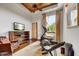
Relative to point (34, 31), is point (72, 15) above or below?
above

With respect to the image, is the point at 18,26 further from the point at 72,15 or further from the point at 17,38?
the point at 72,15

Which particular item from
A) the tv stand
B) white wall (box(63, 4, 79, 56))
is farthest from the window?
the tv stand

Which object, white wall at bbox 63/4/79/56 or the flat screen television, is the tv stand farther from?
white wall at bbox 63/4/79/56

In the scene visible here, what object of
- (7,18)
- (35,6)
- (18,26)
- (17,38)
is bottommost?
(17,38)

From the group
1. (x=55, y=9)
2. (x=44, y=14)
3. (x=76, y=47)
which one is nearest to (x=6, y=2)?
(x=44, y=14)

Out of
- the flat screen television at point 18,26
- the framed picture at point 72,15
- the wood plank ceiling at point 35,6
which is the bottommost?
the flat screen television at point 18,26

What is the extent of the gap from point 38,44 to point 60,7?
1.88 ft

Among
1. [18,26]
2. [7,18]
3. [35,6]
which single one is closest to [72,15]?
→ [35,6]

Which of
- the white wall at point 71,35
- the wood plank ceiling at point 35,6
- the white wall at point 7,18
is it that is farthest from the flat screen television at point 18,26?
the white wall at point 71,35

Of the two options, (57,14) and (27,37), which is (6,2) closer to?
(27,37)

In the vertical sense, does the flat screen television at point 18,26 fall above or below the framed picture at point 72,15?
below

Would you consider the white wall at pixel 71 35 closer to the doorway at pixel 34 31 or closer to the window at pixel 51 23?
the window at pixel 51 23

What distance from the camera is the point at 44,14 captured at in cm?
159

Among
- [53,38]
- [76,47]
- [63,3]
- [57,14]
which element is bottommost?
[76,47]
